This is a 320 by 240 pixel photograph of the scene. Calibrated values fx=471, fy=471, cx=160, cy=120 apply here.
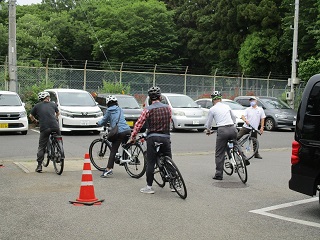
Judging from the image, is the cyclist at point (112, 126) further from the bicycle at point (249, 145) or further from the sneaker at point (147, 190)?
the bicycle at point (249, 145)

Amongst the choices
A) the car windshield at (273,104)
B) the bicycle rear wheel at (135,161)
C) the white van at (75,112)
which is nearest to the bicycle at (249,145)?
the bicycle rear wheel at (135,161)

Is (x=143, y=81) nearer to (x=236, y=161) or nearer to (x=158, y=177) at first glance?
(x=236, y=161)

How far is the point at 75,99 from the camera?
62.8 ft

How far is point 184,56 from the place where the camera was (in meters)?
57.7

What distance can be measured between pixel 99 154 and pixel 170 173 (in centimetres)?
307

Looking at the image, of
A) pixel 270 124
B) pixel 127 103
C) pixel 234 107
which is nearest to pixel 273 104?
pixel 270 124

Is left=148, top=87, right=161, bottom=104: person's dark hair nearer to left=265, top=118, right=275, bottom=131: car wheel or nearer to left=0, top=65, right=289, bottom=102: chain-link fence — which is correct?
left=265, top=118, right=275, bottom=131: car wheel

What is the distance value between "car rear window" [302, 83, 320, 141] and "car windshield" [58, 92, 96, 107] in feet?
43.2

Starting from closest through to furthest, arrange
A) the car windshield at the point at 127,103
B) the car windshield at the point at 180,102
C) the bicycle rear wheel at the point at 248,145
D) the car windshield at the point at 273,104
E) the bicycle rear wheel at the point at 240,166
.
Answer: the bicycle rear wheel at the point at 240,166
the bicycle rear wheel at the point at 248,145
the car windshield at the point at 127,103
the car windshield at the point at 180,102
the car windshield at the point at 273,104

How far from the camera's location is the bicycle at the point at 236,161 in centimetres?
925

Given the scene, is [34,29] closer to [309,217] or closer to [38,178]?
[38,178]

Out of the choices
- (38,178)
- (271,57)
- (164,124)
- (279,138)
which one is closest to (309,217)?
(164,124)

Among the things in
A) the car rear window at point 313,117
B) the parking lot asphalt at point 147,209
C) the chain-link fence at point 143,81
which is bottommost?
the parking lot asphalt at point 147,209

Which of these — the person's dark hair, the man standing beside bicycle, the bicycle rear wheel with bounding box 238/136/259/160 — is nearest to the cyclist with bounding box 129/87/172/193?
the person's dark hair
